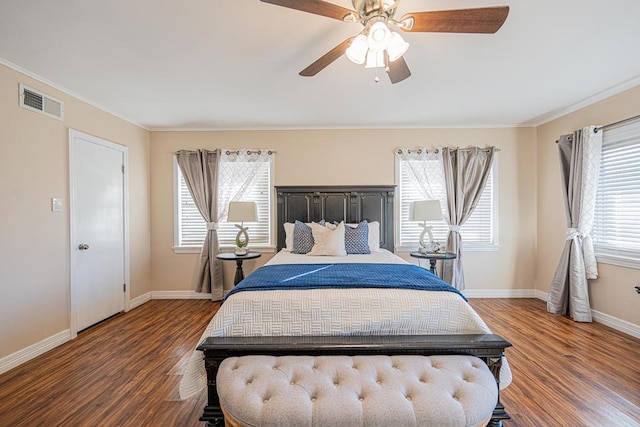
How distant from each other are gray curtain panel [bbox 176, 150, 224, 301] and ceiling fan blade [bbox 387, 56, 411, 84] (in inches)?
119

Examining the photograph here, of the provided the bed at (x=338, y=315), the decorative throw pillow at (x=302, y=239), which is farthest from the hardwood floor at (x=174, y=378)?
the decorative throw pillow at (x=302, y=239)

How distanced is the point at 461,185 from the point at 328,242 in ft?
7.29

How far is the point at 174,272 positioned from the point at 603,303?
562cm

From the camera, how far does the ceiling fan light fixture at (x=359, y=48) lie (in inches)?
65.1

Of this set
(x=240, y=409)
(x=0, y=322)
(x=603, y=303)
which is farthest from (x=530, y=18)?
(x=0, y=322)

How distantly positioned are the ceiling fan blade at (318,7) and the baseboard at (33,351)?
11.3ft

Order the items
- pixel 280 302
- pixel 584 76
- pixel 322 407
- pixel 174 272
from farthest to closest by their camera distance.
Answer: pixel 174 272 → pixel 584 76 → pixel 280 302 → pixel 322 407

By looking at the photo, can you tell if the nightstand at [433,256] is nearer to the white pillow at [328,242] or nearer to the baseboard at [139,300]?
the white pillow at [328,242]

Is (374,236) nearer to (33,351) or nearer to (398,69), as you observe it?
(398,69)

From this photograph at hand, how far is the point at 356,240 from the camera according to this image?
12.1ft

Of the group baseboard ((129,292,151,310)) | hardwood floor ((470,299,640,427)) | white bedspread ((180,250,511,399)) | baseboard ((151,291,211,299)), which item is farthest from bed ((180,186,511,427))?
baseboard ((129,292,151,310))

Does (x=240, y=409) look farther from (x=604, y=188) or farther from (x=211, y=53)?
(x=604, y=188)

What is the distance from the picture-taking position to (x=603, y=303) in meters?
3.32

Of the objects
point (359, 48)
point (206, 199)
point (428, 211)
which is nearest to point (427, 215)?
point (428, 211)
